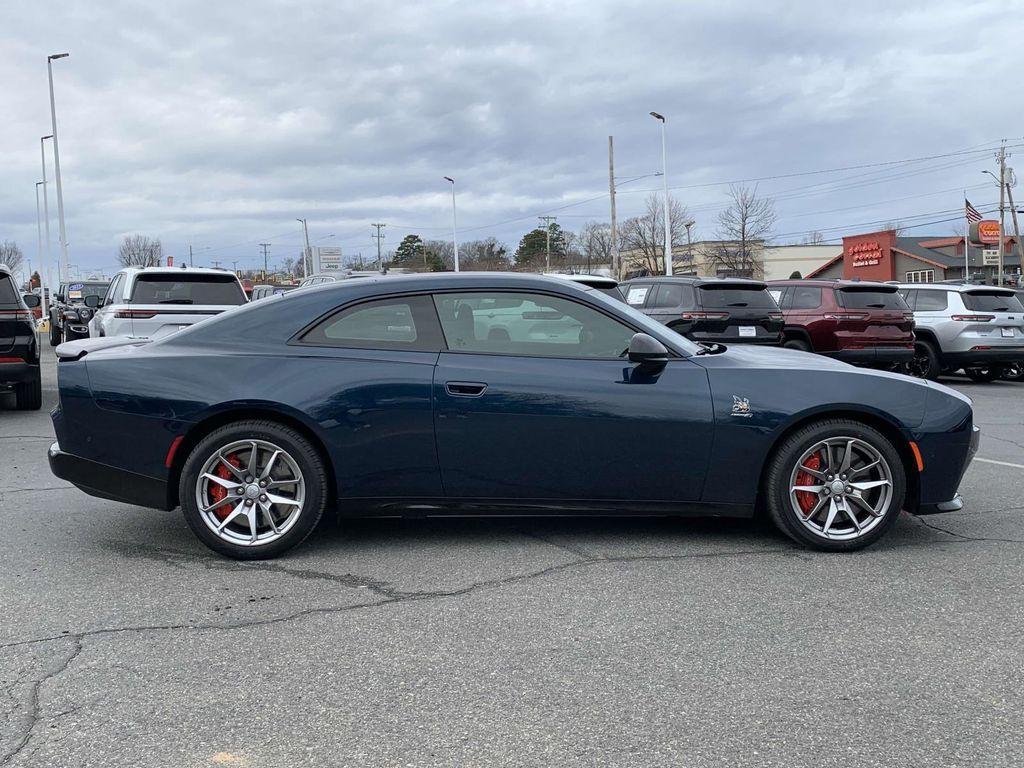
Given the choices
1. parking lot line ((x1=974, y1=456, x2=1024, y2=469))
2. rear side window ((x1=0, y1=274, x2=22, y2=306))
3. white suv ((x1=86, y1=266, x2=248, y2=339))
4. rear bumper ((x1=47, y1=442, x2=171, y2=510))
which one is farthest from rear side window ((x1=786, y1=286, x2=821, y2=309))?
rear bumper ((x1=47, y1=442, x2=171, y2=510))

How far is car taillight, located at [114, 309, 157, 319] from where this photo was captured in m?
11.7

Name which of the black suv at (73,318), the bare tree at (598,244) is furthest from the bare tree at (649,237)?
the black suv at (73,318)

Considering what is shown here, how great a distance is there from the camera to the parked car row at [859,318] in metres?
13.1

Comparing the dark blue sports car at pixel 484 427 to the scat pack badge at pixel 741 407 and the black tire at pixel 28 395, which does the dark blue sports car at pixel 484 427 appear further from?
the black tire at pixel 28 395

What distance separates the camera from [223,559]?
4.80 m

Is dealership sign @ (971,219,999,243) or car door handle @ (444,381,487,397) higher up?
Answer: dealership sign @ (971,219,999,243)

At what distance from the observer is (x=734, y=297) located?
43.3 ft

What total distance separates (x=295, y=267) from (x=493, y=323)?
125m

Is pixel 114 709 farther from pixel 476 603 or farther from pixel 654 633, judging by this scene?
pixel 654 633

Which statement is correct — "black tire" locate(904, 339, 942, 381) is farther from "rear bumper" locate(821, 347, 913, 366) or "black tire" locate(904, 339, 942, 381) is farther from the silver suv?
"rear bumper" locate(821, 347, 913, 366)

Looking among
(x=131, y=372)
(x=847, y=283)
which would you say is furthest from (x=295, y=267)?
(x=131, y=372)

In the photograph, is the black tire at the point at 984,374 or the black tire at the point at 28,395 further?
→ the black tire at the point at 984,374

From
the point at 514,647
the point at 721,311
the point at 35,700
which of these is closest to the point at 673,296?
the point at 721,311

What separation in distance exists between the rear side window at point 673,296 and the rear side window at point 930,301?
5054 mm
